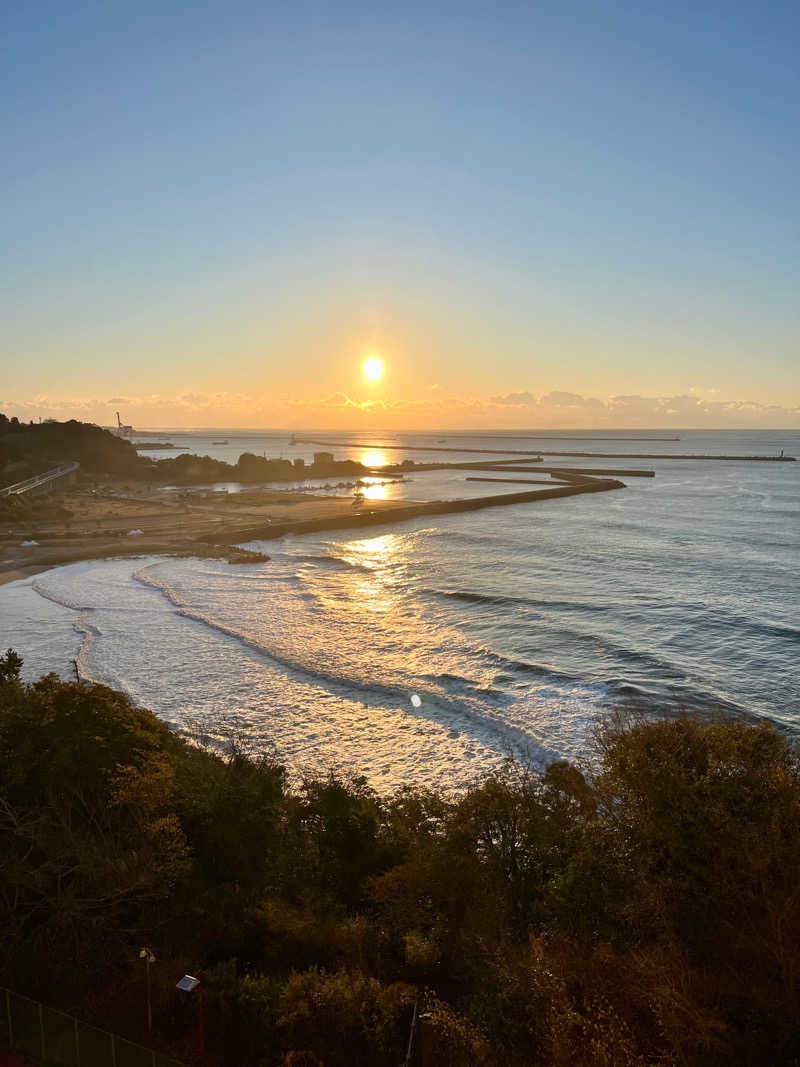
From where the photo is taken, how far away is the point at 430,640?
32.6 meters

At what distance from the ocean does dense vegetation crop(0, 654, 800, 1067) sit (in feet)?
21.0

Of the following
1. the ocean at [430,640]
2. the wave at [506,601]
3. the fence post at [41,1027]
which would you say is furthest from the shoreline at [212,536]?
the fence post at [41,1027]

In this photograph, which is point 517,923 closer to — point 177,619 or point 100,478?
point 177,619

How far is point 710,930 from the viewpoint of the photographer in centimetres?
890

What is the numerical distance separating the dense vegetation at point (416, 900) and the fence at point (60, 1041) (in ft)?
1.80

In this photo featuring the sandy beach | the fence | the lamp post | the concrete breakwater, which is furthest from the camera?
the concrete breakwater

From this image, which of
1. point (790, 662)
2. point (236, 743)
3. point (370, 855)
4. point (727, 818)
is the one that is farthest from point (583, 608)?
A: point (727, 818)

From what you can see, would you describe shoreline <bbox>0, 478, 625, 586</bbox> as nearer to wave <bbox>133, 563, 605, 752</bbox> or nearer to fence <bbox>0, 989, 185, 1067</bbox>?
wave <bbox>133, 563, 605, 752</bbox>

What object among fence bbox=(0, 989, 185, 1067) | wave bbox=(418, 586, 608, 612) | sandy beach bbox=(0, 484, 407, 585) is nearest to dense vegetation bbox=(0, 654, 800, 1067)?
fence bbox=(0, 989, 185, 1067)

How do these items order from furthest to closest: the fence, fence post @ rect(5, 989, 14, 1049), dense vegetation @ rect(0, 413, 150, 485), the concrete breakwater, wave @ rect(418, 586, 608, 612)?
dense vegetation @ rect(0, 413, 150, 485) → the concrete breakwater → wave @ rect(418, 586, 608, 612) → fence post @ rect(5, 989, 14, 1049) → the fence

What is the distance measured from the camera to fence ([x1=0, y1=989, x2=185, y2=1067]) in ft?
34.2

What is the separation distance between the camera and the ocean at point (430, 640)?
75.2 feet

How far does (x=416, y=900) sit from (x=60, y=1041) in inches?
241

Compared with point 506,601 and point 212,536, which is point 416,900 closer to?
point 506,601
